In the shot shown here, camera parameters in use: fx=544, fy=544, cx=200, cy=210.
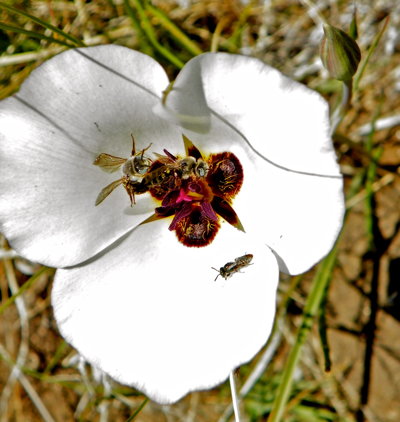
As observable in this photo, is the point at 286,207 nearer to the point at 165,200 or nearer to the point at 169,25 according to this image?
the point at 165,200

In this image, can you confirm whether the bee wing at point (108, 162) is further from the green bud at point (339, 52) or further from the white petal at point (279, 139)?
the green bud at point (339, 52)

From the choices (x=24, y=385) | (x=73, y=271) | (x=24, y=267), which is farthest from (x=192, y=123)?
(x=24, y=385)

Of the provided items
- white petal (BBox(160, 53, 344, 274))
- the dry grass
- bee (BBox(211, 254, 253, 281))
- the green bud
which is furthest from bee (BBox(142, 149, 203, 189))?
the dry grass

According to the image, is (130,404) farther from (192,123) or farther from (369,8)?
(369,8)

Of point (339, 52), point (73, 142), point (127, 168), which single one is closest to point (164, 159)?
point (127, 168)

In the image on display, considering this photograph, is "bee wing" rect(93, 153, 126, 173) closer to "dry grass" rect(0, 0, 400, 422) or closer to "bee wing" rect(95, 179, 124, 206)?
"bee wing" rect(95, 179, 124, 206)

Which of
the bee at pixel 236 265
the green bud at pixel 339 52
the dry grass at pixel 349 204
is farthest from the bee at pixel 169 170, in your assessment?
the dry grass at pixel 349 204
